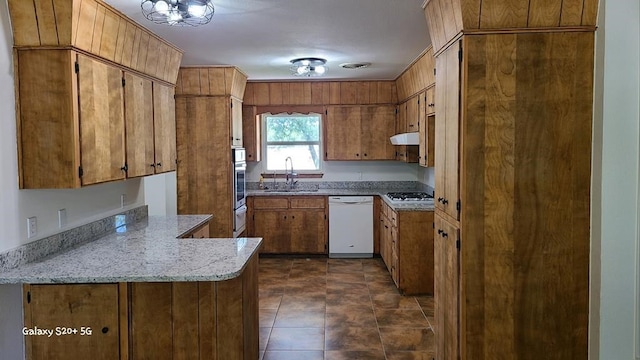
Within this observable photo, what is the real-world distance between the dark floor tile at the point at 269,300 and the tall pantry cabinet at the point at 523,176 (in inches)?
93.6

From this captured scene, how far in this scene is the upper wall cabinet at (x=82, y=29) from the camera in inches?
101

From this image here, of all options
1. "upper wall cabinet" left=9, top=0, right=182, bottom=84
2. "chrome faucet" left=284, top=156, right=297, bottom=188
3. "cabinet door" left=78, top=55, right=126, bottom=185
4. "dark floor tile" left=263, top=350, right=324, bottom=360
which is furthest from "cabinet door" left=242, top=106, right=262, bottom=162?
"dark floor tile" left=263, top=350, right=324, bottom=360

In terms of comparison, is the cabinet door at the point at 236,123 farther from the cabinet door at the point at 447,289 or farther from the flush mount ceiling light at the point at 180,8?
the cabinet door at the point at 447,289

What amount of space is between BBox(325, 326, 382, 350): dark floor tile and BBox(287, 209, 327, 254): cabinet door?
260 centimetres

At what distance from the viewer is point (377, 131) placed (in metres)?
6.77

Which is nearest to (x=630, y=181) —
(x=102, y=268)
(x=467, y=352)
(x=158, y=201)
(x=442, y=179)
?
(x=442, y=179)

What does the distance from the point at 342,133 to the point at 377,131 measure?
501 mm

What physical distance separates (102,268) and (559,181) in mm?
2511

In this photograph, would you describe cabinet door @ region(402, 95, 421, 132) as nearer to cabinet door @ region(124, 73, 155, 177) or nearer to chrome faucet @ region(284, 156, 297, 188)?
chrome faucet @ region(284, 156, 297, 188)

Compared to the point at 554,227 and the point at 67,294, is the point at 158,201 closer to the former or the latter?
the point at 67,294

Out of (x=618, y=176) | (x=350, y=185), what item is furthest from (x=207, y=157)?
(x=618, y=176)

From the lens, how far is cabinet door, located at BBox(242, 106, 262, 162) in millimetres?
6770

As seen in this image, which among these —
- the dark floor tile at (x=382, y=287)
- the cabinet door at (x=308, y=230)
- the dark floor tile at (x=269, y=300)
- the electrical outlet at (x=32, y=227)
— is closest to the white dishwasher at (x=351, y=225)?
the cabinet door at (x=308, y=230)

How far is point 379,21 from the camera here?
353 centimetres
